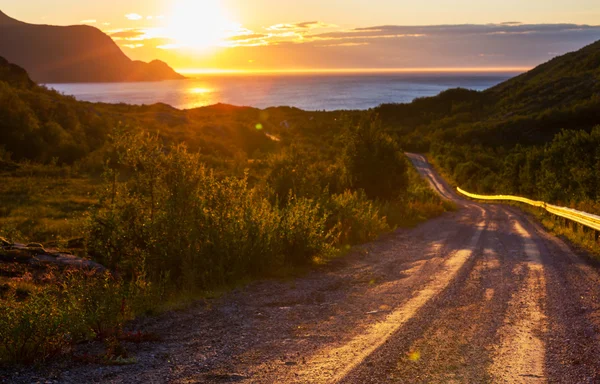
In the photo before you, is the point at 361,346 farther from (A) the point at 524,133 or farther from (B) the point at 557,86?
(B) the point at 557,86

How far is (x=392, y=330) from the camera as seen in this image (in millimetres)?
6227

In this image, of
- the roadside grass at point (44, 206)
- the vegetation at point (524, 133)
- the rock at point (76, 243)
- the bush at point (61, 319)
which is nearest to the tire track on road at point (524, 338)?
the bush at point (61, 319)

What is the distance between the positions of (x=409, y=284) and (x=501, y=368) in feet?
12.6

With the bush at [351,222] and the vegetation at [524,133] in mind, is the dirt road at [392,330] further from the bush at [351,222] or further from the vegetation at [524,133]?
the vegetation at [524,133]

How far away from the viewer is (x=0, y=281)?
766 centimetres

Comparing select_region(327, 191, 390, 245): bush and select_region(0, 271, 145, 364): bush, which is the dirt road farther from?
select_region(327, 191, 390, 245): bush

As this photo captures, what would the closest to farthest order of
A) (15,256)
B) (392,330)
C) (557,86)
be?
1. (392,330)
2. (15,256)
3. (557,86)

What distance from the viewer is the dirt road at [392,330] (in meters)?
4.93

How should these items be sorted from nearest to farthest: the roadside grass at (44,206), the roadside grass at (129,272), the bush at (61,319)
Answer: the bush at (61,319) → the roadside grass at (129,272) → the roadside grass at (44,206)

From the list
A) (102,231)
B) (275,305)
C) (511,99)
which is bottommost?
(275,305)

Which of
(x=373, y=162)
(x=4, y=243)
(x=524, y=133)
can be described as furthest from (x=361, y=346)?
(x=524, y=133)

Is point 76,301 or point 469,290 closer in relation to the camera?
point 76,301

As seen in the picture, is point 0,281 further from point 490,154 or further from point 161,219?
point 490,154

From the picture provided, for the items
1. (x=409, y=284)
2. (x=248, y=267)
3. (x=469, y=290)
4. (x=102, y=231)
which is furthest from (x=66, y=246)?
(x=469, y=290)
